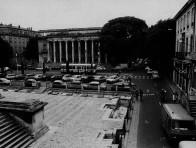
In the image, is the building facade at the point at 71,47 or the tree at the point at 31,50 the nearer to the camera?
the building facade at the point at 71,47

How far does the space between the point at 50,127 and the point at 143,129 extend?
7.45 metres

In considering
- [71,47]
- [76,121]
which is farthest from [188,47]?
[71,47]

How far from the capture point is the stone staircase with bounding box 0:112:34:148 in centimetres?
1334

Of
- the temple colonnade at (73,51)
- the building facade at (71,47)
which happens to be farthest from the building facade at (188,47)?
the temple colonnade at (73,51)

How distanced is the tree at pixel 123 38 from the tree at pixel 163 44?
15075 millimetres

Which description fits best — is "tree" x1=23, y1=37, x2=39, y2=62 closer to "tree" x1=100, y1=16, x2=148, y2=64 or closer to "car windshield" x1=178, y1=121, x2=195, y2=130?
"tree" x1=100, y1=16, x2=148, y2=64

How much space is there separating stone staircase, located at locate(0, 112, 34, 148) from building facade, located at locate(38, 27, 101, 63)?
207 feet

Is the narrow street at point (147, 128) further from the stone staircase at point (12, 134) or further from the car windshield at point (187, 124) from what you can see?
the stone staircase at point (12, 134)

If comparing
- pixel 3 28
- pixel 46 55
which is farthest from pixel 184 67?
pixel 3 28

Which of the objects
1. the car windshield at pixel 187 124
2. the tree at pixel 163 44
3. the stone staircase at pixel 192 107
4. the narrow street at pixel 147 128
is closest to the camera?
the car windshield at pixel 187 124

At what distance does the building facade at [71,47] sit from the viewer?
79438 mm

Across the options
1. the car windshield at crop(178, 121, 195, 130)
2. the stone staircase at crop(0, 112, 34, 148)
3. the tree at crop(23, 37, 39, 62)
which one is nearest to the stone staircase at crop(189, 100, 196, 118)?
the car windshield at crop(178, 121, 195, 130)

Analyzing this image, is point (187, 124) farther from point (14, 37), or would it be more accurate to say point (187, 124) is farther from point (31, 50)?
point (14, 37)

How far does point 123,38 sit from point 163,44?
1734cm
